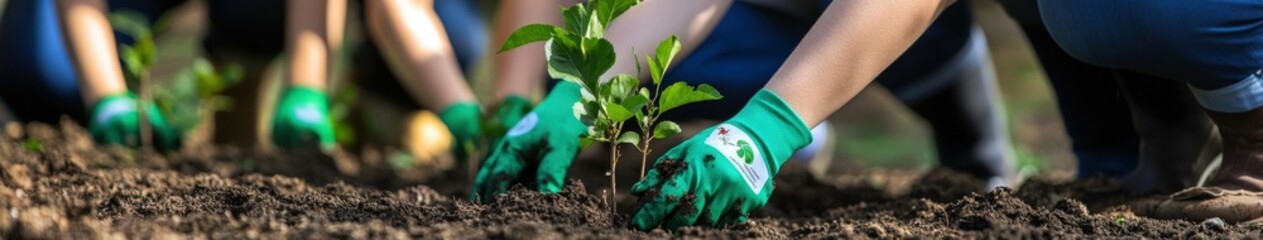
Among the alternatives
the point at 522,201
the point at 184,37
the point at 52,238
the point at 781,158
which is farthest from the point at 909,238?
the point at 184,37

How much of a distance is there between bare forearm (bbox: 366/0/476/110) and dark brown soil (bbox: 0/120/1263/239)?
15.0 inches

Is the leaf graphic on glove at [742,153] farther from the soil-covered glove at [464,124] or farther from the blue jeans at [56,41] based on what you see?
the blue jeans at [56,41]

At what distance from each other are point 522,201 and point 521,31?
0.22m

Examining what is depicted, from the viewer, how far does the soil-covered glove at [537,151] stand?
192cm

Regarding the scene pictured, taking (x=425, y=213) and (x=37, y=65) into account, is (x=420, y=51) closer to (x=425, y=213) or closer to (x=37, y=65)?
(x=425, y=213)

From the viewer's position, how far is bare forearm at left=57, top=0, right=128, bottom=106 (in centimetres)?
289

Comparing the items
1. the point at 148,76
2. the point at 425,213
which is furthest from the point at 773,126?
the point at 148,76

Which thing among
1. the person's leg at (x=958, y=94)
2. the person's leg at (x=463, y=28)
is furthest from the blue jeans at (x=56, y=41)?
the person's leg at (x=958, y=94)

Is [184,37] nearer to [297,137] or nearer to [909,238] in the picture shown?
[297,137]

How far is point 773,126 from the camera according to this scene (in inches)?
64.4

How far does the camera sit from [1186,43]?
1.82 meters

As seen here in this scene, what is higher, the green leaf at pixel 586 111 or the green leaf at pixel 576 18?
the green leaf at pixel 576 18

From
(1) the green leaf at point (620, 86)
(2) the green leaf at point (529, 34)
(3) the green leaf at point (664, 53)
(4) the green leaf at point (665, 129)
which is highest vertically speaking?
(2) the green leaf at point (529, 34)

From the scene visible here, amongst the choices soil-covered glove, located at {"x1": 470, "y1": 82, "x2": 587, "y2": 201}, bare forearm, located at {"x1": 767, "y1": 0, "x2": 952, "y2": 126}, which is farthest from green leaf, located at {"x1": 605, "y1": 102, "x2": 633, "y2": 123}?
soil-covered glove, located at {"x1": 470, "y1": 82, "x2": 587, "y2": 201}
